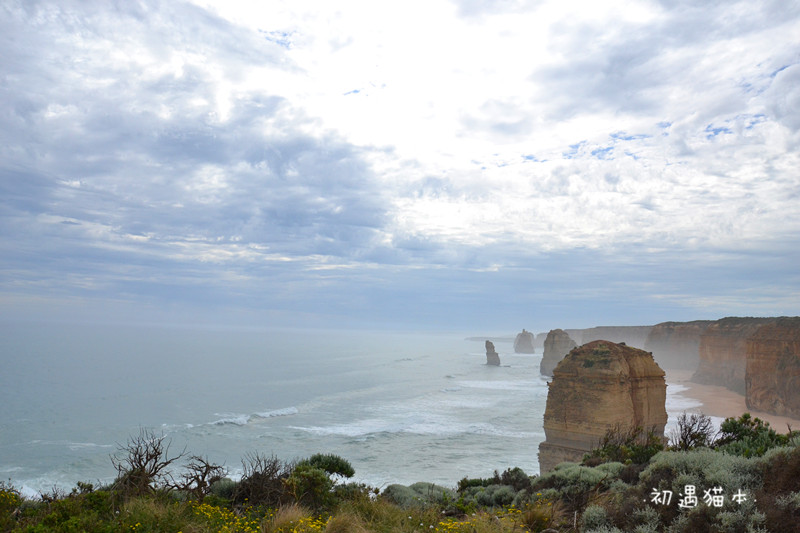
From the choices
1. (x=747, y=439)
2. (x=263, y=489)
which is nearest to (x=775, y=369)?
(x=747, y=439)

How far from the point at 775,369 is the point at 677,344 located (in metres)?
51.9

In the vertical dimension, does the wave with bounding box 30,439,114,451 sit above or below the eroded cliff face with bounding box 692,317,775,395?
below

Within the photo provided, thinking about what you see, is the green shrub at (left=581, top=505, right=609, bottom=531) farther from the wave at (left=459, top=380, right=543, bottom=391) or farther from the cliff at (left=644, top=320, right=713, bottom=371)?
the cliff at (left=644, top=320, right=713, bottom=371)

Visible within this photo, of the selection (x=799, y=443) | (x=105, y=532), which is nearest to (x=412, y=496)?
(x=105, y=532)

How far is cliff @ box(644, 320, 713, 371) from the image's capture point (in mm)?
89312

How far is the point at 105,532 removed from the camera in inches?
277

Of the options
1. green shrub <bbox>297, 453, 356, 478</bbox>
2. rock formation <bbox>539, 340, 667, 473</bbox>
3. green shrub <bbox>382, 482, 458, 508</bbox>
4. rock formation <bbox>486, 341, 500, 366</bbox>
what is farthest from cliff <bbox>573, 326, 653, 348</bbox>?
green shrub <bbox>297, 453, 356, 478</bbox>

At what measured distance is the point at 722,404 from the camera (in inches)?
2071

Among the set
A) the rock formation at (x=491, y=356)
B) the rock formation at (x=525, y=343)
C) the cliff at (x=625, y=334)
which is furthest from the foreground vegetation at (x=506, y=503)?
the rock formation at (x=525, y=343)

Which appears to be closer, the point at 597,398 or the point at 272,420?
the point at 597,398

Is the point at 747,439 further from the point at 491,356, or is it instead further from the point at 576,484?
the point at 491,356

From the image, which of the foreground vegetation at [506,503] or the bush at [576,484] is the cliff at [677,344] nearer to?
the bush at [576,484]

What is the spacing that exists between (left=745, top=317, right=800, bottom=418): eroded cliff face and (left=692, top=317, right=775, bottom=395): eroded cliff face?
16653 millimetres

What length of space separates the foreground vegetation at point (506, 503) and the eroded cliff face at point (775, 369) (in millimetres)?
42137
